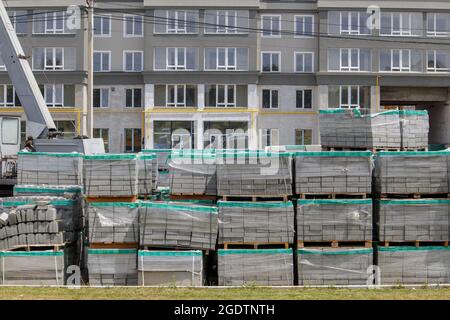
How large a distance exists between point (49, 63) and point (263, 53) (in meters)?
16.1

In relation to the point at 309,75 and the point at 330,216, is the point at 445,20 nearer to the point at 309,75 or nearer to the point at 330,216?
the point at 309,75

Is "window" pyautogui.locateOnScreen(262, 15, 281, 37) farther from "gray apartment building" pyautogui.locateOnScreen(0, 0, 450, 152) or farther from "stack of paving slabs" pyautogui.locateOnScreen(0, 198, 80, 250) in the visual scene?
"stack of paving slabs" pyautogui.locateOnScreen(0, 198, 80, 250)

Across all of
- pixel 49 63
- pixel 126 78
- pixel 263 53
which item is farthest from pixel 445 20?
pixel 49 63

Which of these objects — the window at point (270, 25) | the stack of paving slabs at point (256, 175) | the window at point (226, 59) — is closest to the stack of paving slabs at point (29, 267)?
the stack of paving slabs at point (256, 175)

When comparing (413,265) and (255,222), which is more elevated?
(255,222)

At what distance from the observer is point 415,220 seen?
1328 cm

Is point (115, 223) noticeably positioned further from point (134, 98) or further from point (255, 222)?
point (134, 98)

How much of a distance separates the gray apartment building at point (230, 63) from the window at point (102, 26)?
8 cm

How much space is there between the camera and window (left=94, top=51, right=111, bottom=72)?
5156 centimetres

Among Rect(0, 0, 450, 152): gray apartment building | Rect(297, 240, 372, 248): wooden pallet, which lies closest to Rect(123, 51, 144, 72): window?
Rect(0, 0, 450, 152): gray apartment building

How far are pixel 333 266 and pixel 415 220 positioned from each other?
73.0 inches

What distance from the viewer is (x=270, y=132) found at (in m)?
50.4

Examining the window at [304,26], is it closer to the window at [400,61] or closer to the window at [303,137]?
the window at [400,61]

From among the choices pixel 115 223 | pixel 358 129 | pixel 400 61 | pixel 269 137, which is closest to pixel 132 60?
pixel 269 137
